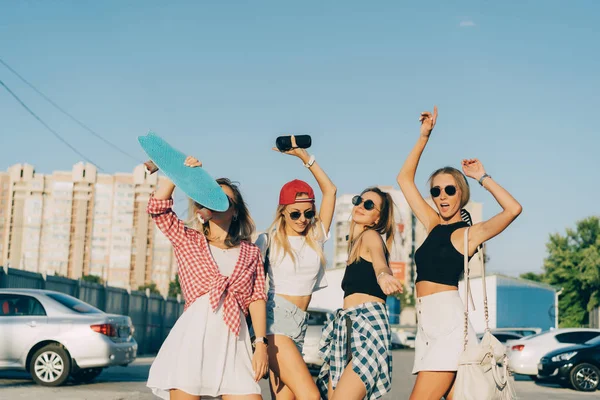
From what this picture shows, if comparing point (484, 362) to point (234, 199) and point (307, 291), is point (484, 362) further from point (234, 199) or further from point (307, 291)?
point (234, 199)

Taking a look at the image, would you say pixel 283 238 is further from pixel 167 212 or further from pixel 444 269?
pixel 444 269

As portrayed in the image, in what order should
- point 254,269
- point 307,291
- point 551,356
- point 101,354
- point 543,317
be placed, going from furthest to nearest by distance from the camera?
point 543,317 < point 551,356 < point 101,354 < point 307,291 < point 254,269

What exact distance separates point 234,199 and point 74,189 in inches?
5699

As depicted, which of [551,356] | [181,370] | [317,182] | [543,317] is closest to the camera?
[181,370]

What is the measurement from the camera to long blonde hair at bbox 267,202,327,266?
555cm

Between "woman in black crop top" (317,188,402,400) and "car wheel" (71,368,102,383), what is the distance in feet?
31.5

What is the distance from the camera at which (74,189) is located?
474 feet

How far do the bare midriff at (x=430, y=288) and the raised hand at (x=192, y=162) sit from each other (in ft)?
4.85

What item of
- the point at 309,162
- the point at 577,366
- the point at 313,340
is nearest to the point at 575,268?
the point at 577,366

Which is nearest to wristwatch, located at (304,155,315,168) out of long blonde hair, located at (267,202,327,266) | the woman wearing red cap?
the woman wearing red cap

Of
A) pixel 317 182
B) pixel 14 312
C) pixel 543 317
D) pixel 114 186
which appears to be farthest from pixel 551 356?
pixel 114 186

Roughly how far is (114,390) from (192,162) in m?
9.29

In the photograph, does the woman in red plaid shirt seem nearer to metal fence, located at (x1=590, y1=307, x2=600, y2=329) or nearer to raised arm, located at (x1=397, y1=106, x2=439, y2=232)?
raised arm, located at (x1=397, y1=106, x2=439, y2=232)

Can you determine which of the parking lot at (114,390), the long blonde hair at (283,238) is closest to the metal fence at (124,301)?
the parking lot at (114,390)
